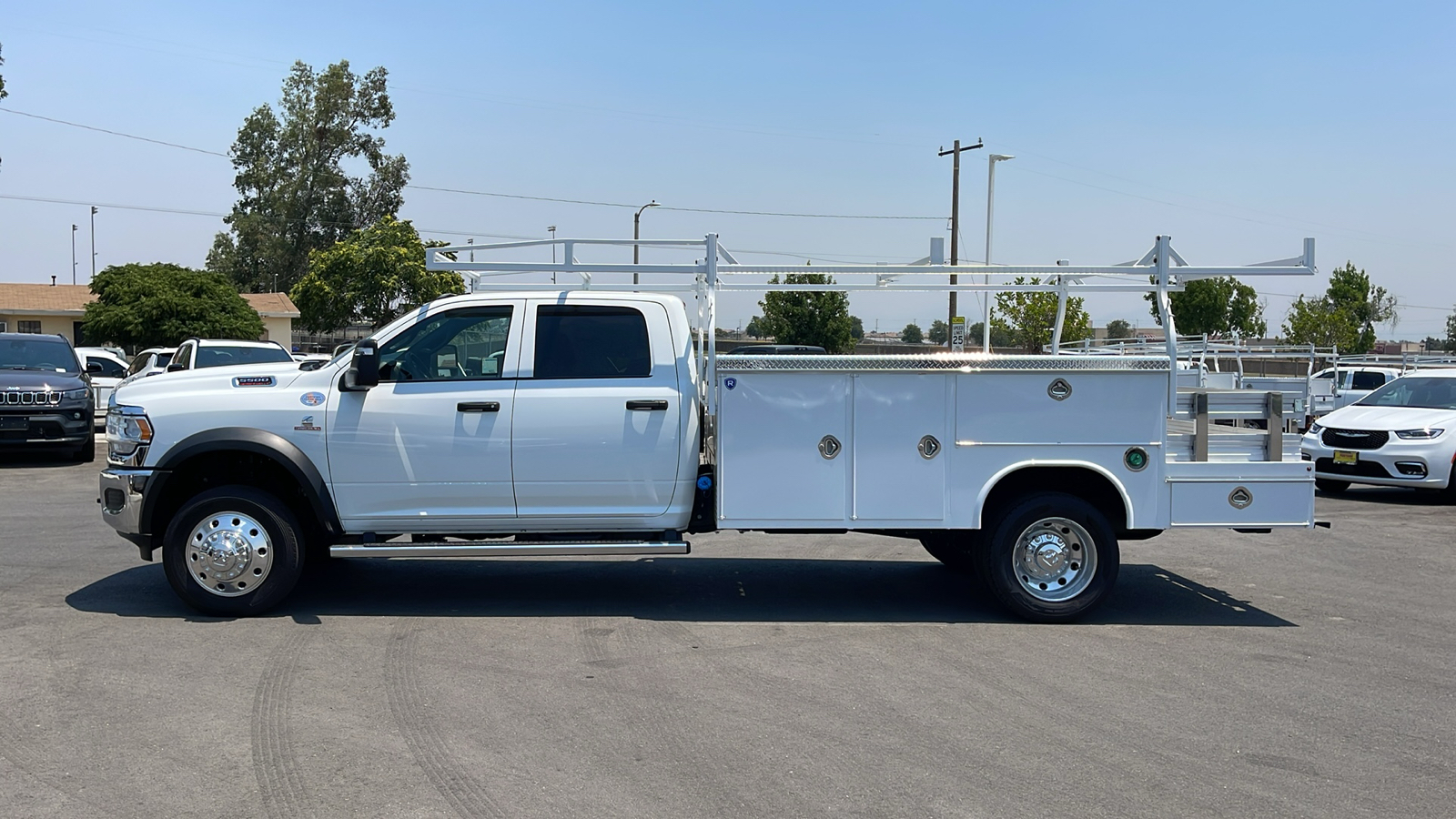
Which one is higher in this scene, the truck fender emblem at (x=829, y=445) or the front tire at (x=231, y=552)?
the truck fender emblem at (x=829, y=445)

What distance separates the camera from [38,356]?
648 inches

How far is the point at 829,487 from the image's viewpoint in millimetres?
7301

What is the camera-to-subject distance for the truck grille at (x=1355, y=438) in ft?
45.4

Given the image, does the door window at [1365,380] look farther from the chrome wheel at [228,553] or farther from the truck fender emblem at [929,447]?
the chrome wheel at [228,553]

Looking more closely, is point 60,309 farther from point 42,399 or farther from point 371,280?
point 42,399

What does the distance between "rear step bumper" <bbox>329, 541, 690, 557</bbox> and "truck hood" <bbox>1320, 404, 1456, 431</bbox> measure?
10.6m

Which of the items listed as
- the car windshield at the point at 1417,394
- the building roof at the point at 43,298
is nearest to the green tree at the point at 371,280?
the building roof at the point at 43,298

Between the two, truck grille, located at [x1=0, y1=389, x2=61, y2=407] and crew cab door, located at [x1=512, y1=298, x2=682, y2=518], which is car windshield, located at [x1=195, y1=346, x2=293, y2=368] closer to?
truck grille, located at [x1=0, y1=389, x2=61, y2=407]

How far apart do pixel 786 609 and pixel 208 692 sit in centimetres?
362

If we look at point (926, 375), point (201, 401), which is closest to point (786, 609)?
point (926, 375)

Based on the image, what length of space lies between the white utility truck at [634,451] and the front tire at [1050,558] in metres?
0.02

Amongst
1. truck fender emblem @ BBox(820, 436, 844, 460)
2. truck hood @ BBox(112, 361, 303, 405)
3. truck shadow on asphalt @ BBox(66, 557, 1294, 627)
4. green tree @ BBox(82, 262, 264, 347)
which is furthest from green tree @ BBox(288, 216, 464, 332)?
truck fender emblem @ BBox(820, 436, 844, 460)

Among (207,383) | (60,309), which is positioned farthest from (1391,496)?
(60,309)

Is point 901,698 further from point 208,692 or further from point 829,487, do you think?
point 208,692
